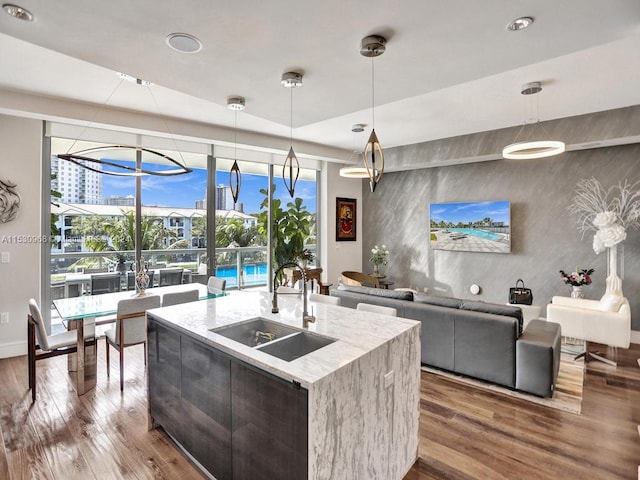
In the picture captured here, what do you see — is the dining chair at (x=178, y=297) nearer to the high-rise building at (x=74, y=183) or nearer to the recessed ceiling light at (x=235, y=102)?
the recessed ceiling light at (x=235, y=102)

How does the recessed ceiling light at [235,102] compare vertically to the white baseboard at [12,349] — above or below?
above

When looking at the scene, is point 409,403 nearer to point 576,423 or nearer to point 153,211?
point 576,423

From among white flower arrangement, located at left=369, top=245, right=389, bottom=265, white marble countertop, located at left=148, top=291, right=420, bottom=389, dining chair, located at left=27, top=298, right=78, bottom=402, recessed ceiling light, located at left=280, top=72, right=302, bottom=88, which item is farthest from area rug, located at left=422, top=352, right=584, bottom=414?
dining chair, located at left=27, top=298, right=78, bottom=402

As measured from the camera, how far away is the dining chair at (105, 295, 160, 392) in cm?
320

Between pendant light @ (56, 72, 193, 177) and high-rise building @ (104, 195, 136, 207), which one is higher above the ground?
pendant light @ (56, 72, 193, 177)

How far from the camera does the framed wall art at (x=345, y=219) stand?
725cm

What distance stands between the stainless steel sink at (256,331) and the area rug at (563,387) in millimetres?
2163

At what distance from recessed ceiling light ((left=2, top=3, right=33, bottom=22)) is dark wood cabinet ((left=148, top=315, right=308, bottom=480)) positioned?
6.27ft

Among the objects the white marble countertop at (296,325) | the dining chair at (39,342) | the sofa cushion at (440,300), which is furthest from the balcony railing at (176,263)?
the sofa cushion at (440,300)

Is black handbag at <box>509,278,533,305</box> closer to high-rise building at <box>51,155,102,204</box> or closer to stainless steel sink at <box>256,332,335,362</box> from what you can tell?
stainless steel sink at <box>256,332,335,362</box>

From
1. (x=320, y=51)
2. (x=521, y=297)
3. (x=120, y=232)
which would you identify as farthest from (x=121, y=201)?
(x=521, y=297)

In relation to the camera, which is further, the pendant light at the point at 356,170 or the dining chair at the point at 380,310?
the pendant light at the point at 356,170

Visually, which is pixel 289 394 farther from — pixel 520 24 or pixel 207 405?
pixel 520 24

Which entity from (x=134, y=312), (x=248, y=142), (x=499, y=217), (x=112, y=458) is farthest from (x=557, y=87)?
(x=112, y=458)
